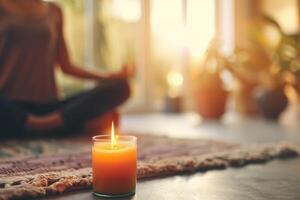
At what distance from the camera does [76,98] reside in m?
2.02

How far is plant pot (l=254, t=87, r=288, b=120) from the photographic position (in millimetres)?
3000

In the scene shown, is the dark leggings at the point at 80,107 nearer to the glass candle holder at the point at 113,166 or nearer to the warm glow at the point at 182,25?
the glass candle holder at the point at 113,166

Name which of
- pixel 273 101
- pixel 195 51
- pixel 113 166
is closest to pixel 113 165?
pixel 113 166

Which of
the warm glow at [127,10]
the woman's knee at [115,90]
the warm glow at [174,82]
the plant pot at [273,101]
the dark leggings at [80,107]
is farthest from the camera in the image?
the warm glow at [174,82]

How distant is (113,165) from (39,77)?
3.96 feet

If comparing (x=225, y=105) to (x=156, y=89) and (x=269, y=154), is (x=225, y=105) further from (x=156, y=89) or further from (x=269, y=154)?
(x=269, y=154)

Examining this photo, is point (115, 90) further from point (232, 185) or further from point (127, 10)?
point (127, 10)

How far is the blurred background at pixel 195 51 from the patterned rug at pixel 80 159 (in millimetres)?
1378

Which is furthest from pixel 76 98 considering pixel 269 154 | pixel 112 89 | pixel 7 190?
pixel 7 190

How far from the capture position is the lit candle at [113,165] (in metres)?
0.90

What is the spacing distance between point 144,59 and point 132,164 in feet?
9.78

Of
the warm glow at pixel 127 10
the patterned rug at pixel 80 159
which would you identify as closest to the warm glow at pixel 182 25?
the warm glow at pixel 127 10

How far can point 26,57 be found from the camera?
1980 millimetres

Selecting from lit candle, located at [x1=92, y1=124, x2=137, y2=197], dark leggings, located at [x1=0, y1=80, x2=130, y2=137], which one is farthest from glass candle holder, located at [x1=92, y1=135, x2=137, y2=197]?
dark leggings, located at [x1=0, y1=80, x2=130, y2=137]
